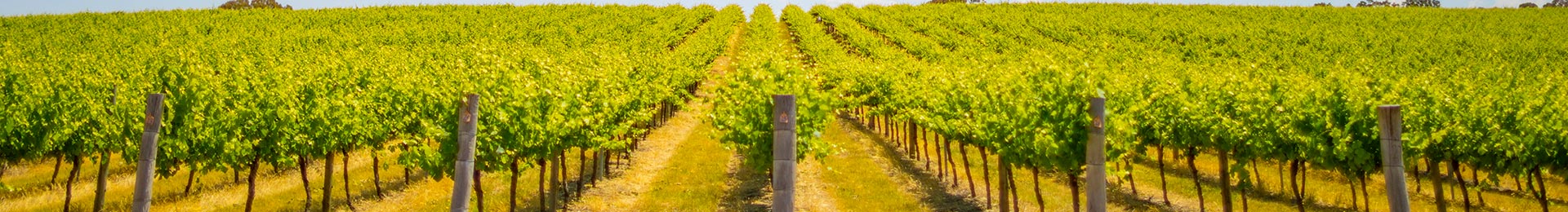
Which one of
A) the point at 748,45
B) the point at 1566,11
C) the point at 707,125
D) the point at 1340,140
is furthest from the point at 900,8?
the point at 1340,140

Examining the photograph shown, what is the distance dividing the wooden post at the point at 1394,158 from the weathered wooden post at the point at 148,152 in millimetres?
11637

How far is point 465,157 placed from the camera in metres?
12.7

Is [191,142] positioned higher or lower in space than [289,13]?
lower

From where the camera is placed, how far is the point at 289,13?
3071 inches

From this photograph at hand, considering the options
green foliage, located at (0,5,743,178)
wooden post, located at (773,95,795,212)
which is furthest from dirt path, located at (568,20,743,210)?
wooden post, located at (773,95,795,212)

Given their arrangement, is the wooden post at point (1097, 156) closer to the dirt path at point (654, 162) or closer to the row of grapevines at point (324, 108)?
the row of grapevines at point (324, 108)

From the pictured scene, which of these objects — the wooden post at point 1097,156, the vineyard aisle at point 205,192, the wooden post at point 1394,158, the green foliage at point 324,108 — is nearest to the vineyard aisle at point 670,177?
the green foliage at point 324,108

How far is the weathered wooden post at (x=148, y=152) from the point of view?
40.8ft

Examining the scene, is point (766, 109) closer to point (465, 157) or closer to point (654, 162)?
point (465, 157)

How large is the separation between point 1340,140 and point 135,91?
70.8 ft

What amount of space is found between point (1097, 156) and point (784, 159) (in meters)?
2.77

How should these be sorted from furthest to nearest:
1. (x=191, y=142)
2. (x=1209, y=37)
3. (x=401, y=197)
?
(x=1209, y=37), (x=401, y=197), (x=191, y=142)

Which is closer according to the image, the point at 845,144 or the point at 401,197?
the point at 401,197

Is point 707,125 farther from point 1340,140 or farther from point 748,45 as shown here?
point 1340,140
